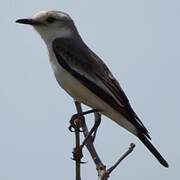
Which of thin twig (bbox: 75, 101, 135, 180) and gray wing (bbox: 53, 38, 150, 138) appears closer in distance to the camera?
thin twig (bbox: 75, 101, 135, 180)

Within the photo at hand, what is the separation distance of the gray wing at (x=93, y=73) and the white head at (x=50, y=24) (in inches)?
4.8

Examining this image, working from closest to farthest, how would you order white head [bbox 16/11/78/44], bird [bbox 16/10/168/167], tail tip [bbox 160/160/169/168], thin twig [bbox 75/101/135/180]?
thin twig [bbox 75/101/135/180]
tail tip [bbox 160/160/169/168]
bird [bbox 16/10/168/167]
white head [bbox 16/11/78/44]

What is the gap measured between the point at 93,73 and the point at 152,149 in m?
Answer: 1.26

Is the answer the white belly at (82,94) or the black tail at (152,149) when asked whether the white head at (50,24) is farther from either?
the black tail at (152,149)

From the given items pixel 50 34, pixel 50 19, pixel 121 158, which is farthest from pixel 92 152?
pixel 50 19

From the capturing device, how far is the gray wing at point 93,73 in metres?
7.51

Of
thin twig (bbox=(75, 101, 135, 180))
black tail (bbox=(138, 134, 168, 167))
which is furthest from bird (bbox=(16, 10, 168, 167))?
thin twig (bbox=(75, 101, 135, 180))

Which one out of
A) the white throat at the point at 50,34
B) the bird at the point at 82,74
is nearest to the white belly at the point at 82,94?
the bird at the point at 82,74

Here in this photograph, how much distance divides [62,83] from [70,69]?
25 cm

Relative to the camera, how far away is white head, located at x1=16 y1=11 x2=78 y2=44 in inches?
314

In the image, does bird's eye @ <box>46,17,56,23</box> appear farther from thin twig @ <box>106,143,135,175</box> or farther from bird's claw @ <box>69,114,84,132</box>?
thin twig @ <box>106,143,135,175</box>

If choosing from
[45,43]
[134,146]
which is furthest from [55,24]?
[134,146]

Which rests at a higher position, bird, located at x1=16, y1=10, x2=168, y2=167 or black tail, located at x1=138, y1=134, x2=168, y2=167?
bird, located at x1=16, y1=10, x2=168, y2=167

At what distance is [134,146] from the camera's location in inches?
216
